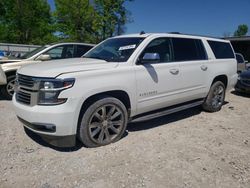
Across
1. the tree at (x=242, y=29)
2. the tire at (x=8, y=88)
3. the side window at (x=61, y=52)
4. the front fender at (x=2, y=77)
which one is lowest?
the tire at (x=8, y=88)

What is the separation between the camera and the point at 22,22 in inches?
1291

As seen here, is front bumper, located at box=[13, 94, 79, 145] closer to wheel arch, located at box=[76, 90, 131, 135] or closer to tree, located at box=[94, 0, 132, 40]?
wheel arch, located at box=[76, 90, 131, 135]

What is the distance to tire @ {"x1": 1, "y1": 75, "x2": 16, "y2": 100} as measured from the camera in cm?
664

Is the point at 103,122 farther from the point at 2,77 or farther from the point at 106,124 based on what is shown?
the point at 2,77

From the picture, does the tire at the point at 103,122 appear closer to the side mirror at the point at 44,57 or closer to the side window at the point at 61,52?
the side mirror at the point at 44,57

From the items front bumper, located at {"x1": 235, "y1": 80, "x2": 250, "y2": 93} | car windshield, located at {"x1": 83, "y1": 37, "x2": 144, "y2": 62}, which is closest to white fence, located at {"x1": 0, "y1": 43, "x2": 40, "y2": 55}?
car windshield, located at {"x1": 83, "y1": 37, "x2": 144, "y2": 62}

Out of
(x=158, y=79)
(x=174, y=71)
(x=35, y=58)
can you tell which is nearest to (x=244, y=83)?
(x=174, y=71)

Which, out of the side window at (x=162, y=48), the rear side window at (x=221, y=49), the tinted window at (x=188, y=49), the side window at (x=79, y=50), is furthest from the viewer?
the side window at (x=79, y=50)

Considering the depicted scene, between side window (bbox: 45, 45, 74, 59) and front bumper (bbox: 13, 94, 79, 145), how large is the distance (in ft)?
13.4

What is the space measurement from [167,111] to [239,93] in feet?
20.1

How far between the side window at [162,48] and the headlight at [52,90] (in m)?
1.77

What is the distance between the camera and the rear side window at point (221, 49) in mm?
5940

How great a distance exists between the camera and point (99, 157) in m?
3.60

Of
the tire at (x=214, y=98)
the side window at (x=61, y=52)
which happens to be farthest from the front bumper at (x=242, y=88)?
the side window at (x=61, y=52)
